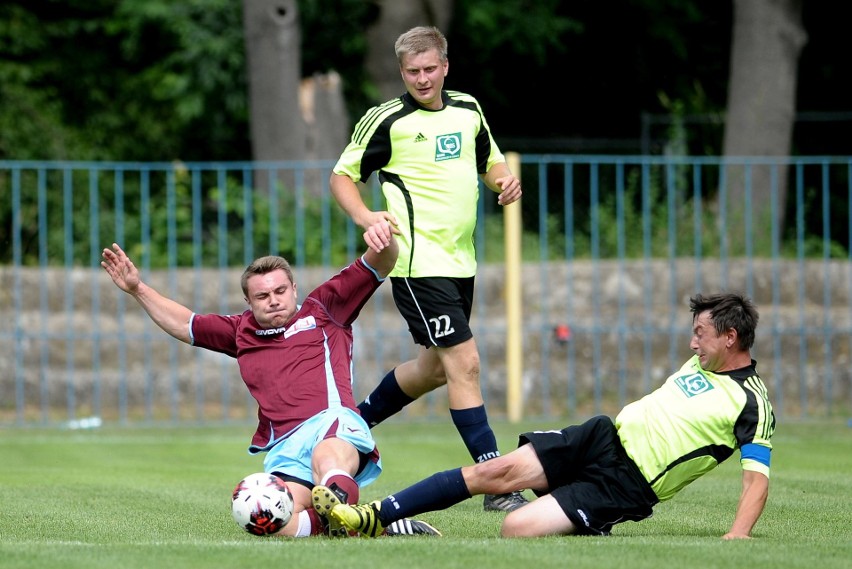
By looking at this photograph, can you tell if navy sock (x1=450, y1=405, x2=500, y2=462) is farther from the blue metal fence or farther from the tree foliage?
the tree foliage

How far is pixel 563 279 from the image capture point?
43.8 ft

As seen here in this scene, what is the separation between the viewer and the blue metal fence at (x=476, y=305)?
41.4 ft

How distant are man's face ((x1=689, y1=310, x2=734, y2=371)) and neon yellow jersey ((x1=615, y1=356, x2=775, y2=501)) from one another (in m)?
0.06

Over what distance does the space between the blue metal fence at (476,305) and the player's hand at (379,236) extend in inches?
244

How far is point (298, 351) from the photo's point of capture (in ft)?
20.2

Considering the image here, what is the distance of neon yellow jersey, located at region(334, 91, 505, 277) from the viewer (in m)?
6.97

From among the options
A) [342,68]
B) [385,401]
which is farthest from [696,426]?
[342,68]

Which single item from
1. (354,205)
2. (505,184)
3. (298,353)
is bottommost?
(298,353)

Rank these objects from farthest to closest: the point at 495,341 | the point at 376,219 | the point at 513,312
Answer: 1. the point at 495,341
2. the point at 513,312
3. the point at 376,219

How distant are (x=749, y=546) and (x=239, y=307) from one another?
8.33m

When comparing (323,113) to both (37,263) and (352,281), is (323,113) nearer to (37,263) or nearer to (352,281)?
(37,263)

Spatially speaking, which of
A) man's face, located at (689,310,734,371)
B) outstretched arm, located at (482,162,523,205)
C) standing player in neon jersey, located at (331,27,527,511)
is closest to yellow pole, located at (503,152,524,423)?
outstretched arm, located at (482,162,523,205)

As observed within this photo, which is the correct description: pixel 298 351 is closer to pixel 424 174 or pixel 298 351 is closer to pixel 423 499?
pixel 423 499

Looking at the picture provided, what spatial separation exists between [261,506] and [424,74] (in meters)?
2.38
